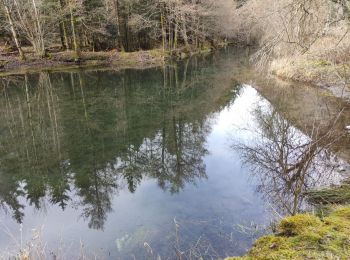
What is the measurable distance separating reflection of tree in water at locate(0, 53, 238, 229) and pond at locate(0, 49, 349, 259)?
4cm

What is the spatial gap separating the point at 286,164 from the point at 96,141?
252 inches

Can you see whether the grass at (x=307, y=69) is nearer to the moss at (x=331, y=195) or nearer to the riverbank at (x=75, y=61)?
the riverbank at (x=75, y=61)

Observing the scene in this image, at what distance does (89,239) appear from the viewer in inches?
237

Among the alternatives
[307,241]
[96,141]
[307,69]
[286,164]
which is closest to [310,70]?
[307,69]

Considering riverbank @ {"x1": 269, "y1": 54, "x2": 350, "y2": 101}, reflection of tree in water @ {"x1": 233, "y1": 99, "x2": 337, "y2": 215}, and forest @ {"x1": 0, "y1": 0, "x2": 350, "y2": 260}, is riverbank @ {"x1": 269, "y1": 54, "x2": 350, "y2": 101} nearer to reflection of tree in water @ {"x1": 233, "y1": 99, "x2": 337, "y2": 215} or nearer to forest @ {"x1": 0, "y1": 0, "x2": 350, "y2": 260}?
forest @ {"x1": 0, "y1": 0, "x2": 350, "y2": 260}

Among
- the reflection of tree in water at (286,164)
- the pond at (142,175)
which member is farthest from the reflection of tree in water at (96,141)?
the reflection of tree in water at (286,164)

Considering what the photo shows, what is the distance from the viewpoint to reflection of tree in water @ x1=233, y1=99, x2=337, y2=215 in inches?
267

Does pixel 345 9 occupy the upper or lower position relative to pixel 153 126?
upper

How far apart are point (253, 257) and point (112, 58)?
30.6 meters

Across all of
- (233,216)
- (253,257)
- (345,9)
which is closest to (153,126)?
(233,216)

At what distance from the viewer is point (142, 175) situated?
28.8 ft

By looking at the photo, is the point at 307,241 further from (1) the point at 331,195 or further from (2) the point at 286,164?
(2) the point at 286,164

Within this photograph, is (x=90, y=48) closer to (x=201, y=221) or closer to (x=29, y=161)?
(x=29, y=161)

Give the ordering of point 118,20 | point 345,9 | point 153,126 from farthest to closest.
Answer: point 118,20
point 153,126
point 345,9
